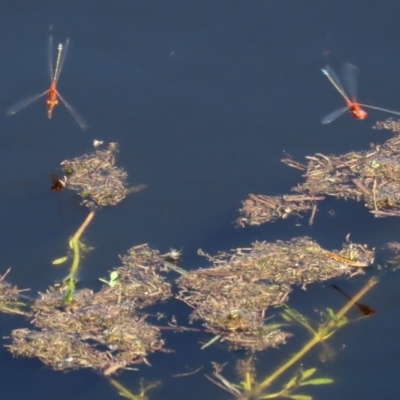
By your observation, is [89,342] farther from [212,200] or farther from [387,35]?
[387,35]

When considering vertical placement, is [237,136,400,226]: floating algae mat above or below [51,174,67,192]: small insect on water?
below

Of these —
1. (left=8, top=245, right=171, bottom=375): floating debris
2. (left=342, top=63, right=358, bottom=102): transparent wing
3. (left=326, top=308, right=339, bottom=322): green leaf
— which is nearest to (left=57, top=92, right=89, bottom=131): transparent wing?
(left=8, top=245, right=171, bottom=375): floating debris

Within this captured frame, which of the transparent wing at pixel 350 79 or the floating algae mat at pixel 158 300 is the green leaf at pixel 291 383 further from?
the transparent wing at pixel 350 79

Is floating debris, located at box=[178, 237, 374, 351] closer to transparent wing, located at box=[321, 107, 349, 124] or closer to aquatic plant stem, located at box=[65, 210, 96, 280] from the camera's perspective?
aquatic plant stem, located at box=[65, 210, 96, 280]

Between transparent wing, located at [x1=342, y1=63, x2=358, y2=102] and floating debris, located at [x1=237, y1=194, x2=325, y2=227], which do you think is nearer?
floating debris, located at [x1=237, y1=194, x2=325, y2=227]

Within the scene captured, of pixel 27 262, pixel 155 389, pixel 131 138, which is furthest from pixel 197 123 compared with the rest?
pixel 155 389

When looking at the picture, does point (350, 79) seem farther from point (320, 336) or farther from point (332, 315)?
point (320, 336)

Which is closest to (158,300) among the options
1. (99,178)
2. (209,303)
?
(209,303)

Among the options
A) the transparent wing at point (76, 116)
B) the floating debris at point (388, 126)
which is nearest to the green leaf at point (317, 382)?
the floating debris at point (388, 126)
